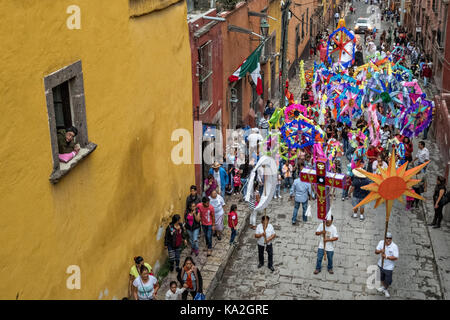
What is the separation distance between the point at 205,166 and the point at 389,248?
6716mm

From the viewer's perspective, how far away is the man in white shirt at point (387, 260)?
37.0ft

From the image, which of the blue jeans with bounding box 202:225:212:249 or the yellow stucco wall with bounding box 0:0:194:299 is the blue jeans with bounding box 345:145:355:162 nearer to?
the yellow stucco wall with bounding box 0:0:194:299

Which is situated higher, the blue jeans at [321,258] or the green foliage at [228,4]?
the green foliage at [228,4]

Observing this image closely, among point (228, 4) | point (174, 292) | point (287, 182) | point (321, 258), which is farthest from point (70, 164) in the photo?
point (228, 4)

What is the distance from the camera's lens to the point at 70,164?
8.32 metres

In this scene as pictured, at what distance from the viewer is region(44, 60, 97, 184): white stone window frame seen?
7785 mm

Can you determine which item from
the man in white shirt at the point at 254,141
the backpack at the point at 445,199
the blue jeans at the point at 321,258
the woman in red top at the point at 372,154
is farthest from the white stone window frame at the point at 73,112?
the woman in red top at the point at 372,154

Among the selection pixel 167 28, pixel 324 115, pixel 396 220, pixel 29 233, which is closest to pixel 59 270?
pixel 29 233

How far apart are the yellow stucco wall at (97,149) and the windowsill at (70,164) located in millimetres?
115

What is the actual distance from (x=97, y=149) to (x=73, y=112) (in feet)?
2.66

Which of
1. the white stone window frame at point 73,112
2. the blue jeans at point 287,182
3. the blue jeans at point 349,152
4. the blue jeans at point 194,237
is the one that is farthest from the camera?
the blue jeans at point 349,152

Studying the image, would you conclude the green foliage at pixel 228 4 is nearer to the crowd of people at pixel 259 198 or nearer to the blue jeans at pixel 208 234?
the crowd of people at pixel 259 198

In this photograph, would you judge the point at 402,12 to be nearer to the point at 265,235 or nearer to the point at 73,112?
the point at 265,235
